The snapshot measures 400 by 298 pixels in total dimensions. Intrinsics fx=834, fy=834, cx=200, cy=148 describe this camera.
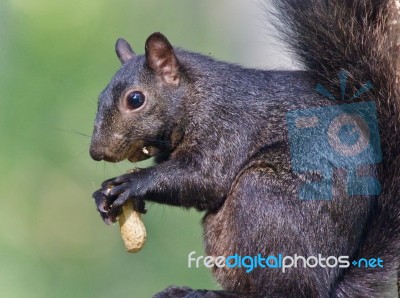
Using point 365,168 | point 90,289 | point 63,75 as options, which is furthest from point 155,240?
point 365,168

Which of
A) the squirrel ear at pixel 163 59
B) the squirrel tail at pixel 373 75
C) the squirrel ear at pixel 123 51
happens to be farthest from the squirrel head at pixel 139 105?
the squirrel tail at pixel 373 75

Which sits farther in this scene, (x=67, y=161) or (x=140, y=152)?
(x=67, y=161)

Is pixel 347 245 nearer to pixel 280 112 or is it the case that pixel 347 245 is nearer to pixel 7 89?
pixel 280 112

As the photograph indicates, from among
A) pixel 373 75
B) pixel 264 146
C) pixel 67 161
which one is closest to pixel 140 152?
pixel 264 146

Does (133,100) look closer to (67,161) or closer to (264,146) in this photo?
(264,146)

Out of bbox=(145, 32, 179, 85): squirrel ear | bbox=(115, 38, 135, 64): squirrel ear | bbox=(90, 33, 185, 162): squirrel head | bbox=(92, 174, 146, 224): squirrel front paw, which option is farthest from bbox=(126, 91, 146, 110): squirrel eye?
bbox=(115, 38, 135, 64): squirrel ear
